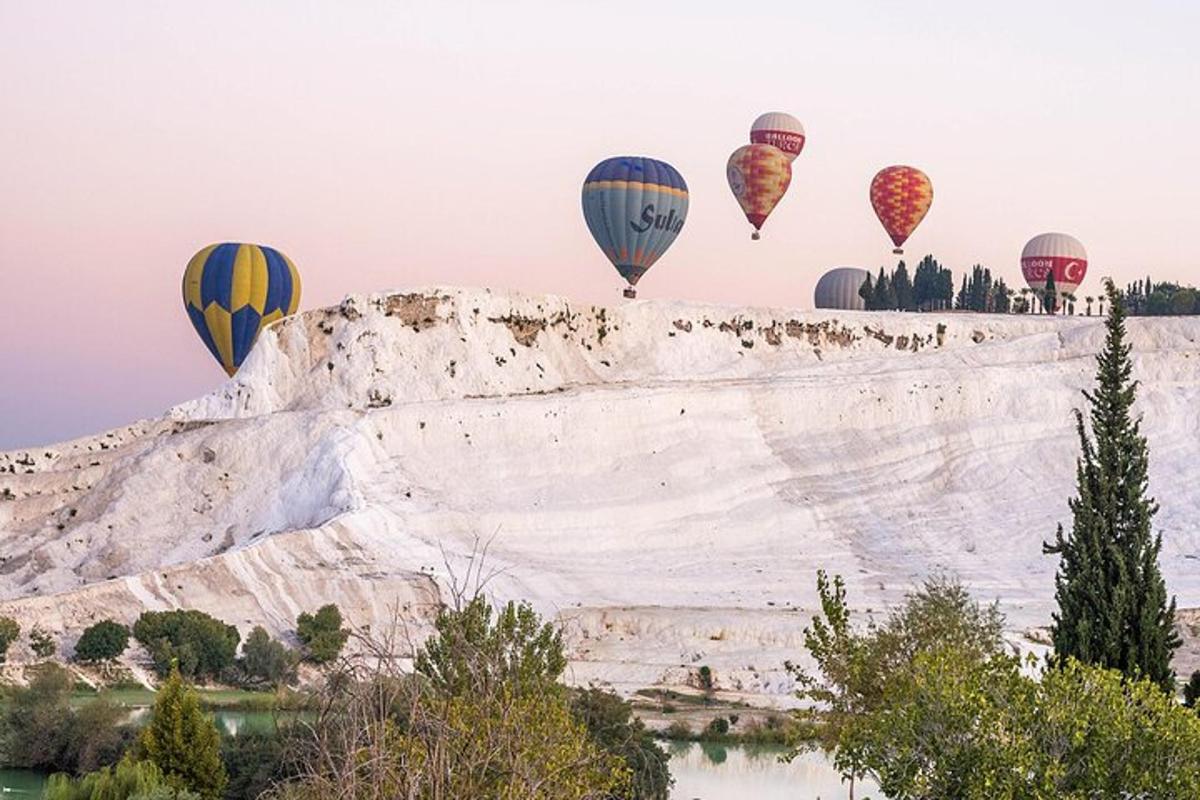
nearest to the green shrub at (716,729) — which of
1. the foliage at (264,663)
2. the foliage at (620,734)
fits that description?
the foliage at (620,734)

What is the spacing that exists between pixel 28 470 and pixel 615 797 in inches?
2431

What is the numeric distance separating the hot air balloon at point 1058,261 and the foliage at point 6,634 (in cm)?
7700

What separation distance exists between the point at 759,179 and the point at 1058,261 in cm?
2407

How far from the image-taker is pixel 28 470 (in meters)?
88.1

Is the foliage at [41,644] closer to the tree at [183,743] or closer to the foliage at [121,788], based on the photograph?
the tree at [183,743]

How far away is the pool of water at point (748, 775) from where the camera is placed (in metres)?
47.8

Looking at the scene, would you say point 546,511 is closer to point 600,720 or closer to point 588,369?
point 588,369

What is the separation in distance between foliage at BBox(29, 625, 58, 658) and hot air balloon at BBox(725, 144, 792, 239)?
185 feet

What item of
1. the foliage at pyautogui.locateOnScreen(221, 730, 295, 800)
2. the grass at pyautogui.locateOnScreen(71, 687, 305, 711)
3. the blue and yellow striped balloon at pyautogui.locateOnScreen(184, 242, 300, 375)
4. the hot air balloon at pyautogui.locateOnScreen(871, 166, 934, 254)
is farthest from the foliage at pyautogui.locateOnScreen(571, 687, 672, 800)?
the hot air balloon at pyautogui.locateOnScreen(871, 166, 934, 254)

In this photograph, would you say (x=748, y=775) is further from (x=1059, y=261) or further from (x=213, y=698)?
(x=1059, y=261)

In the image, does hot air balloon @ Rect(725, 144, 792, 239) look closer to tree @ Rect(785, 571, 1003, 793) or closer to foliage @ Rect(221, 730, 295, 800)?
tree @ Rect(785, 571, 1003, 793)

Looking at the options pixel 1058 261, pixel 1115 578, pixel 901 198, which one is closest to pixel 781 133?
pixel 901 198

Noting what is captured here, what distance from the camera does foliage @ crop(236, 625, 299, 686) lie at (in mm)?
63000

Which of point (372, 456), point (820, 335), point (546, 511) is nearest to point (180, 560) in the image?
point (372, 456)
